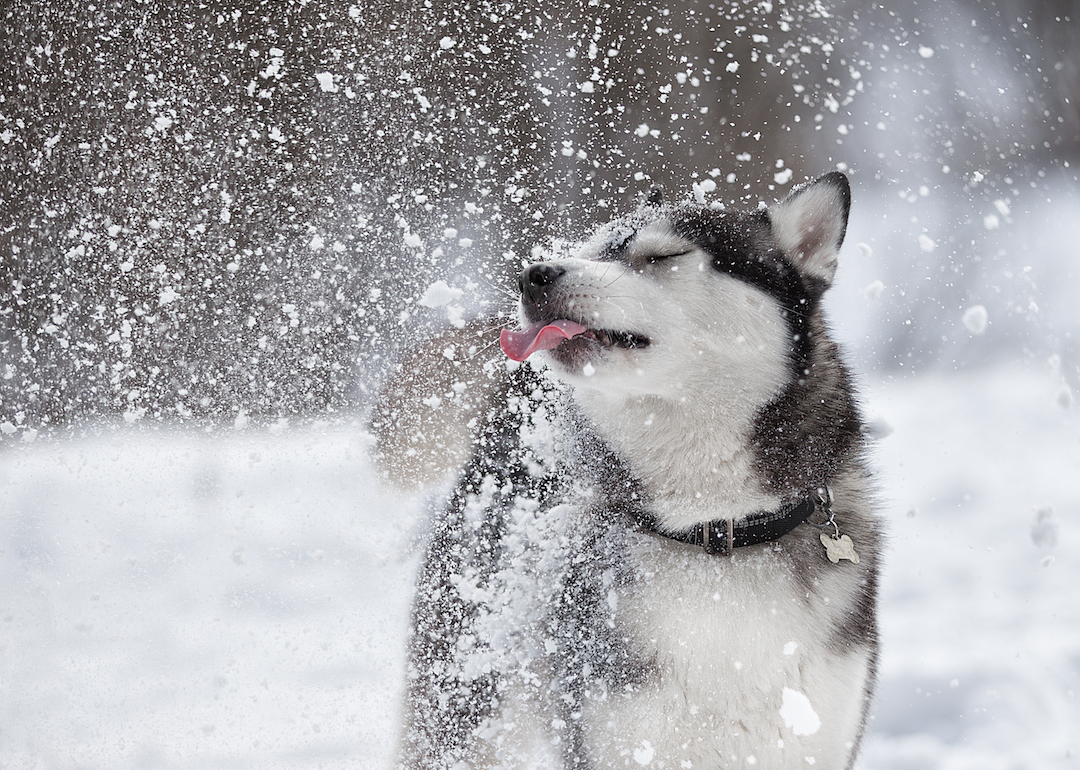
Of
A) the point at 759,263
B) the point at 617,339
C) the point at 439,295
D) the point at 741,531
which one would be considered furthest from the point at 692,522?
the point at 439,295

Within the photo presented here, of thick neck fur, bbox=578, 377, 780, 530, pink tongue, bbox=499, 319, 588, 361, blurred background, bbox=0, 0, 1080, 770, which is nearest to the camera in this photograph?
pink tongue, bbox=499, 319, 588, 361

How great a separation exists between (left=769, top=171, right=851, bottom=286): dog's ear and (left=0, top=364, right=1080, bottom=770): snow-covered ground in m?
0.28

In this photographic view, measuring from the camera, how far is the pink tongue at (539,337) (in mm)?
950

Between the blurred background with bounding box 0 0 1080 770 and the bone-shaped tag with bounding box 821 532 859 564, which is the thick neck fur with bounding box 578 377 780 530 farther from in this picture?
the blurred background with bounding box 0 0 1080 770

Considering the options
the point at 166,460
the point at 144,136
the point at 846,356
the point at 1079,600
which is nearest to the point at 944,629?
the point at 1079,600

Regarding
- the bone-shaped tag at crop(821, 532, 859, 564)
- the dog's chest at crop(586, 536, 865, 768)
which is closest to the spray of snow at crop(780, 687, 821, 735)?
the dog's chest at crop(586, 536, 865, 768)

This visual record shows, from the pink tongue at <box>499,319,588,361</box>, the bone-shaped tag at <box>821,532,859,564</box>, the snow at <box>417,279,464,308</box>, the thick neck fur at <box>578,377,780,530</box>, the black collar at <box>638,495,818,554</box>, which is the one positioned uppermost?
the snow at <box>417,279,464,308</box>

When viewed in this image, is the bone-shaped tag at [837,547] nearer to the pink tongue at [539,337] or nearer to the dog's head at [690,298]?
the dog's head at [690,298]

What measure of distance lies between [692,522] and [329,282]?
5.10 feet

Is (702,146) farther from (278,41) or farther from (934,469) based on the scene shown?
(934,469)

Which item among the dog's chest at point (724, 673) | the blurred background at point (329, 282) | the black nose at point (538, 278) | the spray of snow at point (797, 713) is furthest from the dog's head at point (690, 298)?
the blurred background at point (329, 282)

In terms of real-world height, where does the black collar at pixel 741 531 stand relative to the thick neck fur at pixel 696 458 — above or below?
below

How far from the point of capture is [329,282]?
2172mm

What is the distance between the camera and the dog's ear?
43.0 inches
